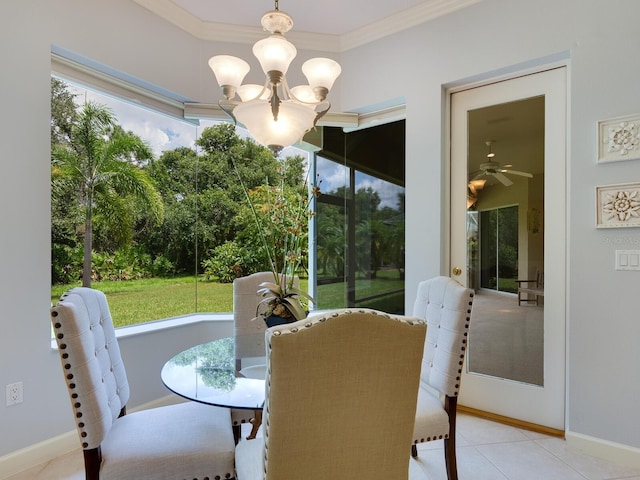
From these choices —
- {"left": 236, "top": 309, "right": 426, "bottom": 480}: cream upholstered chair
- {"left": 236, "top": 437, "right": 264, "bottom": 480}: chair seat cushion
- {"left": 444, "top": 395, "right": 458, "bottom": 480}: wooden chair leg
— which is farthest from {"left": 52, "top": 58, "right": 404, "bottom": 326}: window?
{"left": 236, "top": 309, "right": 426, "bottom": 480}: cream upholstered chair

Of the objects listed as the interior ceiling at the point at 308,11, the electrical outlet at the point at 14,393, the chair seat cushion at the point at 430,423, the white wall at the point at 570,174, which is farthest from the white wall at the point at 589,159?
the electrical outlet at the point at 14,393

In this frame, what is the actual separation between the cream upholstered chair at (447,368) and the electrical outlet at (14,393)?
211 cm

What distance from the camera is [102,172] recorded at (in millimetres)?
2791

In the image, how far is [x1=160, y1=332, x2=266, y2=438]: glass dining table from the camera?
1410mm

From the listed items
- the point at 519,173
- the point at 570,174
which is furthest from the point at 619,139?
the point at 519,173

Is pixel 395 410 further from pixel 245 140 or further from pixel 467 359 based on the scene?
pixel 245 140

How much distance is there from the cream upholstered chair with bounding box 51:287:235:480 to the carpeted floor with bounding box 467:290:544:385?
201cm

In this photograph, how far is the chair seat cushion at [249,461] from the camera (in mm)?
1348

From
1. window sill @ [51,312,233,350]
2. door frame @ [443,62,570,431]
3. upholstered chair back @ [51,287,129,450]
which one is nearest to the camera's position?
upholstered chair back @ [51,287,129,450]

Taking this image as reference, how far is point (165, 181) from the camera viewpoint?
321 cm

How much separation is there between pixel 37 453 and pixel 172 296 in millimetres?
1338

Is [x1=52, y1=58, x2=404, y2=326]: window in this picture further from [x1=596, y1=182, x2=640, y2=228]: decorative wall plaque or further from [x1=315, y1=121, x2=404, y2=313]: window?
[x1=596, y1=182, x2=640, y2=228]: decorative wall plaque

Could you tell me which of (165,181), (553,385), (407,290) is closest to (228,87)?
(165,181)

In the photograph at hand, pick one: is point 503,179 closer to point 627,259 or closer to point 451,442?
point 627,259
